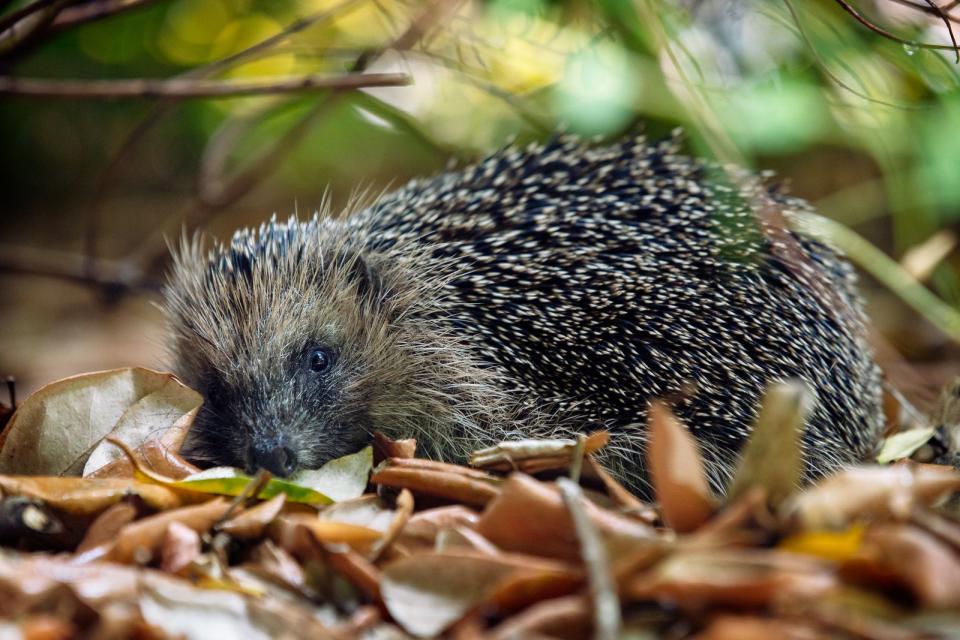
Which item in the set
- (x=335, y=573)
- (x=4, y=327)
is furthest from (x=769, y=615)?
(x=4, y=327)

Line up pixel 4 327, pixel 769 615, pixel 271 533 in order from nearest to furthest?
1. pixel 769 615
2. pixel 271 533
3. pixel 4 327

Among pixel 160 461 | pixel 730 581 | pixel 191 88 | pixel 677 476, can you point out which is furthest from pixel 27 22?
pixel 730 581

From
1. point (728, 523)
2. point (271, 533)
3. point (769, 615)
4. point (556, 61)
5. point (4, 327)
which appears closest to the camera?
point (769, 615)

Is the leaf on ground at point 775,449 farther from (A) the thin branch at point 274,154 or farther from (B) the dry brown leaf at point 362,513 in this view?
(A) the thin branch at point 274,154

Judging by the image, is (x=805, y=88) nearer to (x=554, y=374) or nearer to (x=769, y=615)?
(x=554, y=374)

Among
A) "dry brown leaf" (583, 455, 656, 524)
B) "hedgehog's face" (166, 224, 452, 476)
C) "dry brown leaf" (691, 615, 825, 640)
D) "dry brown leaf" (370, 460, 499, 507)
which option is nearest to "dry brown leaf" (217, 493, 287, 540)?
"dry brown leaf" (370, 460, 499, 507)

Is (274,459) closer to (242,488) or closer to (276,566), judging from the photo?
(242,488)

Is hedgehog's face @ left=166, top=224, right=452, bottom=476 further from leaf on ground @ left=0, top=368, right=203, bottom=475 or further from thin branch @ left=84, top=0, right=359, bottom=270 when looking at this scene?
thin branch @ left=84, top=0, right=359, bottom=270
